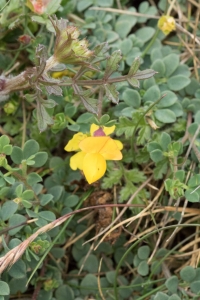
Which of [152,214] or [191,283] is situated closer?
[191,283]

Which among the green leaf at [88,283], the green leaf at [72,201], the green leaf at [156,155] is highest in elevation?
the green leaf at [156,155]

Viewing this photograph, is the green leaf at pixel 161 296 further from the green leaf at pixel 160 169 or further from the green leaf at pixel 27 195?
the green leaf at pixel 27 195

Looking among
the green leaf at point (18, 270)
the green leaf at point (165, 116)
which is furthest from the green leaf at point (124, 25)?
the green leaf at point (18, 270)

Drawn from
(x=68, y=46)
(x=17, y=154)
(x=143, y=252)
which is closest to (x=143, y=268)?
(x=143, y=252)

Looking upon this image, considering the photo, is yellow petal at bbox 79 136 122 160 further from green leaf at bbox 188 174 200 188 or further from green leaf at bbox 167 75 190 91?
green leaf at bbox 167 75 190 91

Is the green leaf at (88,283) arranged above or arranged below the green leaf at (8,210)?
below

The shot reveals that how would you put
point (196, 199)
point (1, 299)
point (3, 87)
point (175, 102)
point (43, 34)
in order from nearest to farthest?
point (1, 299)
point (196, 199)
point (3, 87)
point (175, 102)
point (43, 34)

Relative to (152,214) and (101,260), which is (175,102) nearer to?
(152,214)

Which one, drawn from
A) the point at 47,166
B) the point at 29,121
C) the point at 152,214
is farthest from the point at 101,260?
the point at 29,121
